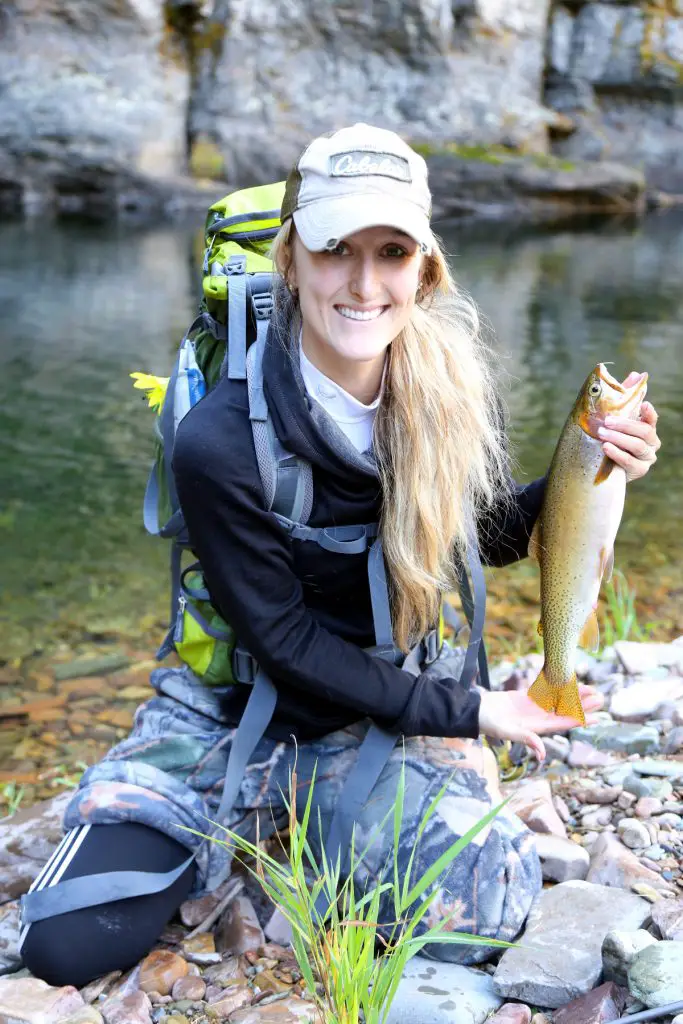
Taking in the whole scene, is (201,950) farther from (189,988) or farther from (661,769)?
(661,769)

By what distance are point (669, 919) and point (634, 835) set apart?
0.53 meters

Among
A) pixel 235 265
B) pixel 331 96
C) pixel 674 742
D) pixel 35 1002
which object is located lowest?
pixel 331 96

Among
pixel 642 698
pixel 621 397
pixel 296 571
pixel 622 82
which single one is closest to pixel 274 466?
pixel 296 571

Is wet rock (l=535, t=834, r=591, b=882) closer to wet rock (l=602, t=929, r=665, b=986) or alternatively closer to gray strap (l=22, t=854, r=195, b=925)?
wet rock (l=602, t=929, r=665, b=986)

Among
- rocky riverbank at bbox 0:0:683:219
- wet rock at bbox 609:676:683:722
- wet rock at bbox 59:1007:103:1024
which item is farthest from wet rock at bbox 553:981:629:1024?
rocky riverbank at bbox 0:0:683:219

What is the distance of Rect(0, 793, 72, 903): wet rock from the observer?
3117 mm

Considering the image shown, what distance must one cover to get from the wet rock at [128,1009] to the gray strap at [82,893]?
22 cm

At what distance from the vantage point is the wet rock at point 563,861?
9.34ft

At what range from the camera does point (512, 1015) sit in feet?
7.41

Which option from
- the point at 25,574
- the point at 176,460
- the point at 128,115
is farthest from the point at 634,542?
the point at 128,115

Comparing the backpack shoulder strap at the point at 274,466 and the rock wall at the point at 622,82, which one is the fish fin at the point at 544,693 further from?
the rock wall at the point at 622,82

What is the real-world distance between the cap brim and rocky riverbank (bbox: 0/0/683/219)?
24.0m

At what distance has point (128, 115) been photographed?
Answer: 1018 inches

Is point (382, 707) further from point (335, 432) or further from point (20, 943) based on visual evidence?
point (20, 943)
